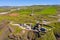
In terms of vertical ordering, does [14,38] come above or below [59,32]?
above

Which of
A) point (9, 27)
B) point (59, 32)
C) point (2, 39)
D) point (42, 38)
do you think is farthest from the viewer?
point (59, 32)

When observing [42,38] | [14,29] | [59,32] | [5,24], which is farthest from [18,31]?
[59,32]

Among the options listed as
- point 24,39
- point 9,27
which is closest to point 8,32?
point 9,27

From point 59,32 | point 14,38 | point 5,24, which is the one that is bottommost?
point 59,32

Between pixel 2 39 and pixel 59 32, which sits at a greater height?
pixel 2 39

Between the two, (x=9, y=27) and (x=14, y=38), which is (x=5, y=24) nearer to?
(x=9, y=27)

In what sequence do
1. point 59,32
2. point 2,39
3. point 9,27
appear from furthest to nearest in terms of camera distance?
1. point 59,32
2. point 9,27
3. point 2,39

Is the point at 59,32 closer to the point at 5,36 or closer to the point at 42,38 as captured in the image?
the point at 42,38

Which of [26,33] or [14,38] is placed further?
[26,33]

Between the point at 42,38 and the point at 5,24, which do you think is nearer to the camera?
the point at 5,24
